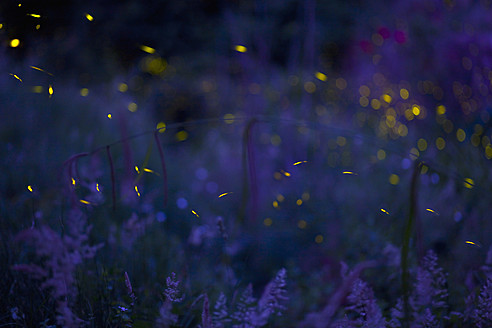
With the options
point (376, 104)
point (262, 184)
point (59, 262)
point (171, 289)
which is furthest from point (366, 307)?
point (376, 104)

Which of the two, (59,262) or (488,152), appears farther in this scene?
(488,152)

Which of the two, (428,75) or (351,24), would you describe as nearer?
(428,75)

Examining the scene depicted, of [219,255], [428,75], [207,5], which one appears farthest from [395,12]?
[219,255]

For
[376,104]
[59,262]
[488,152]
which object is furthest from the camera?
[376,104]

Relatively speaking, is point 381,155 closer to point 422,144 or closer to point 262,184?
point 422,144

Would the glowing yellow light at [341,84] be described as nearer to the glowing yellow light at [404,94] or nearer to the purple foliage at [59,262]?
the glowing yellow light at [404,94]

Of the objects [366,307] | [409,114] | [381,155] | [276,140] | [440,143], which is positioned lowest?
[276,140]

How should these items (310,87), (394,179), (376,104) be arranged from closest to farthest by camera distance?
(394,179)
(376,104)
(310,87)

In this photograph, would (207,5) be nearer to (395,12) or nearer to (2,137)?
(395,12)
